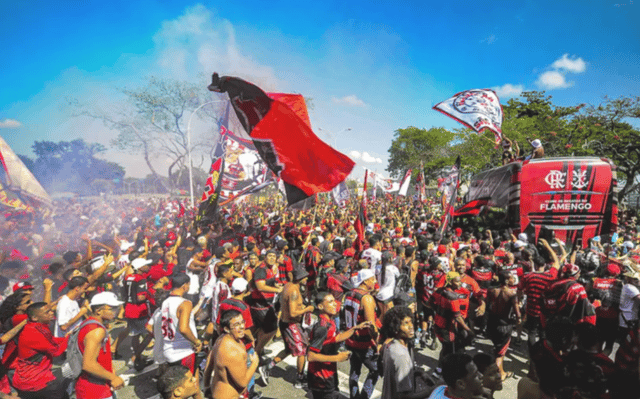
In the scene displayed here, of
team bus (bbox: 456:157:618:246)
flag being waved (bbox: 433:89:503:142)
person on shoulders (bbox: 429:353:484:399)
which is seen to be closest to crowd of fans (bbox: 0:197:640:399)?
person on shoulders (bbox: 429:353:484:399)

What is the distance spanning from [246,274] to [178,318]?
2.45 m

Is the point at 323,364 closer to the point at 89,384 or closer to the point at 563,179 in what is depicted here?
the point at 89,384

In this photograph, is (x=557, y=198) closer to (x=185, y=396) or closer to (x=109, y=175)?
(x=185, y=396)

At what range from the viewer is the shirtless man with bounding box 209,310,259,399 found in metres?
3.09

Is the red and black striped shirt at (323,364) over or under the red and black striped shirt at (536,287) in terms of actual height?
under

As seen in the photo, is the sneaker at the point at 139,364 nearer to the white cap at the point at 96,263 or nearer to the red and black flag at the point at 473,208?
the white cap at the point at 96,263

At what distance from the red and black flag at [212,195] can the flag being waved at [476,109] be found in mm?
6479

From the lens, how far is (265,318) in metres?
5.50

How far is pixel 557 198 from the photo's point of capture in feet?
35.3

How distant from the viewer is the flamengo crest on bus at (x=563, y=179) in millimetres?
10523

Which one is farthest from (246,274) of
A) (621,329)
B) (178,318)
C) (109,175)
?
(109,175)

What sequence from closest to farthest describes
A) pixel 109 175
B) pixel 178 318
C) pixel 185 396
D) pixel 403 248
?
1. pixel 185 396
2. pixel 178 318
3. pixel 403 248
4. pixel 109 175

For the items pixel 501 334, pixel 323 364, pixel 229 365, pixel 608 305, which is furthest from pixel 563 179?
pixel 229 365

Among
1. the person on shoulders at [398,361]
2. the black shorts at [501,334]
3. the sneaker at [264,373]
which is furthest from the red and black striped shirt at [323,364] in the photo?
the black shorts at [501,334]
